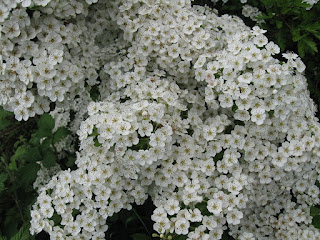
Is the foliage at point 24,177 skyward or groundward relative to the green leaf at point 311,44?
groundward

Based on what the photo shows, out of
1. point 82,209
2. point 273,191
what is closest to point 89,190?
point 82,209

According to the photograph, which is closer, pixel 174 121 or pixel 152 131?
pixel 152 131

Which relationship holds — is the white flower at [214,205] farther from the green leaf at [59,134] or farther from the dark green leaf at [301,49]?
the dark green leaf at [301,49]

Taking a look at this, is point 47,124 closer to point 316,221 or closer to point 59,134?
point 59,134

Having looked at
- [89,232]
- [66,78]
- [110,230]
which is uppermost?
[66,78]

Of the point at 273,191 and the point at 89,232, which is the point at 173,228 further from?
the point at 273,191

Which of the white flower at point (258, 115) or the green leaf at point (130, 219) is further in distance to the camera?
the green leaf at point (130, 219)

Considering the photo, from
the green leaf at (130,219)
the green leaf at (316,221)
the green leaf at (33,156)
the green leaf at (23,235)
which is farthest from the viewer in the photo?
the green leaf at (33,156)

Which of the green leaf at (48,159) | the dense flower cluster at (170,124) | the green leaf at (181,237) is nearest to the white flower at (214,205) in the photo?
the dense flower cluster at (170,124)

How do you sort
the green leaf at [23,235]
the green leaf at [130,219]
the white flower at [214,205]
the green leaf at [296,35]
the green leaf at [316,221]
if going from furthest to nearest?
the green leaf at [296,35] → the green leaf at [130,219] → the green leaf at [23,235] → the green leaf at [316,221] → the white flower at [214,205]
